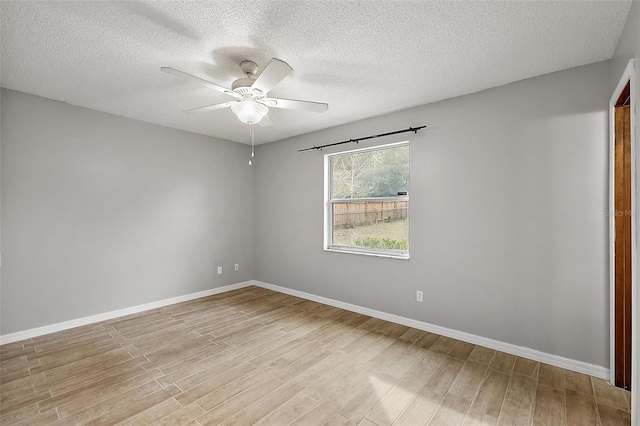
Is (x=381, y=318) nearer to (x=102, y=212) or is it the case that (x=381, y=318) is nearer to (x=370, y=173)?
(x=370, y=173)

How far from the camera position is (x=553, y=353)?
249 centimetres

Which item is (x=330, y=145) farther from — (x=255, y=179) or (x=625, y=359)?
(x=625, y=359)

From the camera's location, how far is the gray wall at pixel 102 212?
117 inches

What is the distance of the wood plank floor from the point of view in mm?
1894

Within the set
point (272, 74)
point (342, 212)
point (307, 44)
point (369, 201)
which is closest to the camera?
point (272, 74)

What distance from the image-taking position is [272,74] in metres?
1.96

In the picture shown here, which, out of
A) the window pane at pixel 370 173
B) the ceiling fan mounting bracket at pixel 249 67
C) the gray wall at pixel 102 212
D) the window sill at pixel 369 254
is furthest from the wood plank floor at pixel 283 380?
the ceiling fan mounting bracket at pixel 249 67

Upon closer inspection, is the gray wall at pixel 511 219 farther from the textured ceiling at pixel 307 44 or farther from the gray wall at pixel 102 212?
the gray wall at pixel 102 212

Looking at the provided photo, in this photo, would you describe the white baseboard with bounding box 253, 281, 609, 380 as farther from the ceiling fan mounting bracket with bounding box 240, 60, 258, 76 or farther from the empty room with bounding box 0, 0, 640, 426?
the ceiling fan mounting bracket with bounding box 240, 60, 258, 76

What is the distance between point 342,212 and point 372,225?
21.8 inches

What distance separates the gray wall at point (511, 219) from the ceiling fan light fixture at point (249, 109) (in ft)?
5.87

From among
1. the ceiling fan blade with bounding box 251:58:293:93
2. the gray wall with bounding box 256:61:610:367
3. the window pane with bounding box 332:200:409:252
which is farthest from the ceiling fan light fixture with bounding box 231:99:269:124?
the window pane with bounding box 332:200:409:252

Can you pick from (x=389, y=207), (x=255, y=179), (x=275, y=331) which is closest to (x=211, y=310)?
(x=275, y=331)

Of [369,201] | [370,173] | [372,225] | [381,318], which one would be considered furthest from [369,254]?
[370,173]
